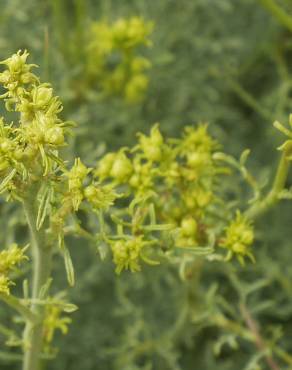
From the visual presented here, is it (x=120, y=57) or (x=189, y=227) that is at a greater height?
(x=120, y=57)

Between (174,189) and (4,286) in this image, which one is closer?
(4,286)

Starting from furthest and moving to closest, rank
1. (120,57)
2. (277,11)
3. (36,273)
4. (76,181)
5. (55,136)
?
(120,57), (277,11), (36,273), (76,181), (55,136)

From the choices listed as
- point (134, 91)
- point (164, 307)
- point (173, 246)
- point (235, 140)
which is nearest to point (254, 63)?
point (235, 140)

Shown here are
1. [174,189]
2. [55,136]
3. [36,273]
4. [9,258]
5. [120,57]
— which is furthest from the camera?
[120,57]

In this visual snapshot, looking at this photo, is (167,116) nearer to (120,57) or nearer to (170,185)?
(120,57)

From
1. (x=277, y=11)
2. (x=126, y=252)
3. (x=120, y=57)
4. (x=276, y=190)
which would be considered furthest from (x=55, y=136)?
Answer: (x=120, y=57)

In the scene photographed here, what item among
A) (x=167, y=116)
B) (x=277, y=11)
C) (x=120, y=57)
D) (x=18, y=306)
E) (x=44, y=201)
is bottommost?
(x=18, y=306)
